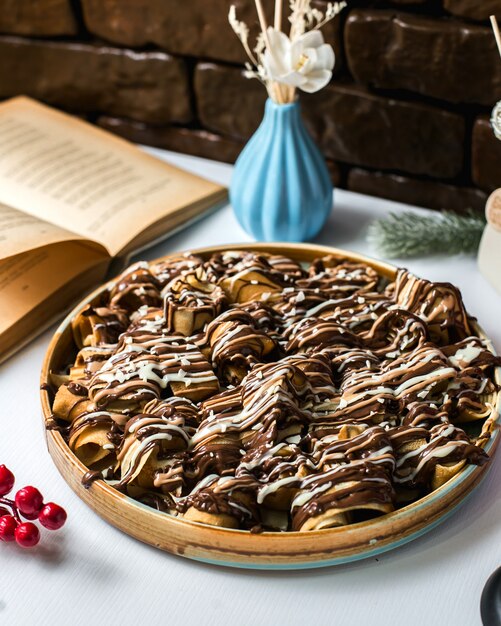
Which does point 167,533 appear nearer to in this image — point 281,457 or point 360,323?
point 281,457

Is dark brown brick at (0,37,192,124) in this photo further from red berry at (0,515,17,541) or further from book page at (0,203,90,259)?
red berry at (0,515,17,541)

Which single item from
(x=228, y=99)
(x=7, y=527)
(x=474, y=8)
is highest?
(x=474, y=8)

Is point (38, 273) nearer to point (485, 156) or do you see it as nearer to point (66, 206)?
point (66, 206)

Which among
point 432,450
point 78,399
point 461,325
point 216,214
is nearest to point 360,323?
point 461,325

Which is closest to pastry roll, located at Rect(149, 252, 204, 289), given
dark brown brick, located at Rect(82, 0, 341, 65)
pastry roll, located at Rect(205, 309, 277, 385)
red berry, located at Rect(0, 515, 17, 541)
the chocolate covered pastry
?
the chocolate covered pastry

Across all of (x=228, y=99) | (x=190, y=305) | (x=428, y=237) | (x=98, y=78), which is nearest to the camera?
(x=190, y=305)

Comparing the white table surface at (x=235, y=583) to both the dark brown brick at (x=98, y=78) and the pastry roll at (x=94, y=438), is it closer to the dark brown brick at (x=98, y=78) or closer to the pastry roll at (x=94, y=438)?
the pastry roll at (x=94, y=438)

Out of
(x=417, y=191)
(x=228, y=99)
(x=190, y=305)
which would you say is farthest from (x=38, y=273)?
(x=417, y=191)
